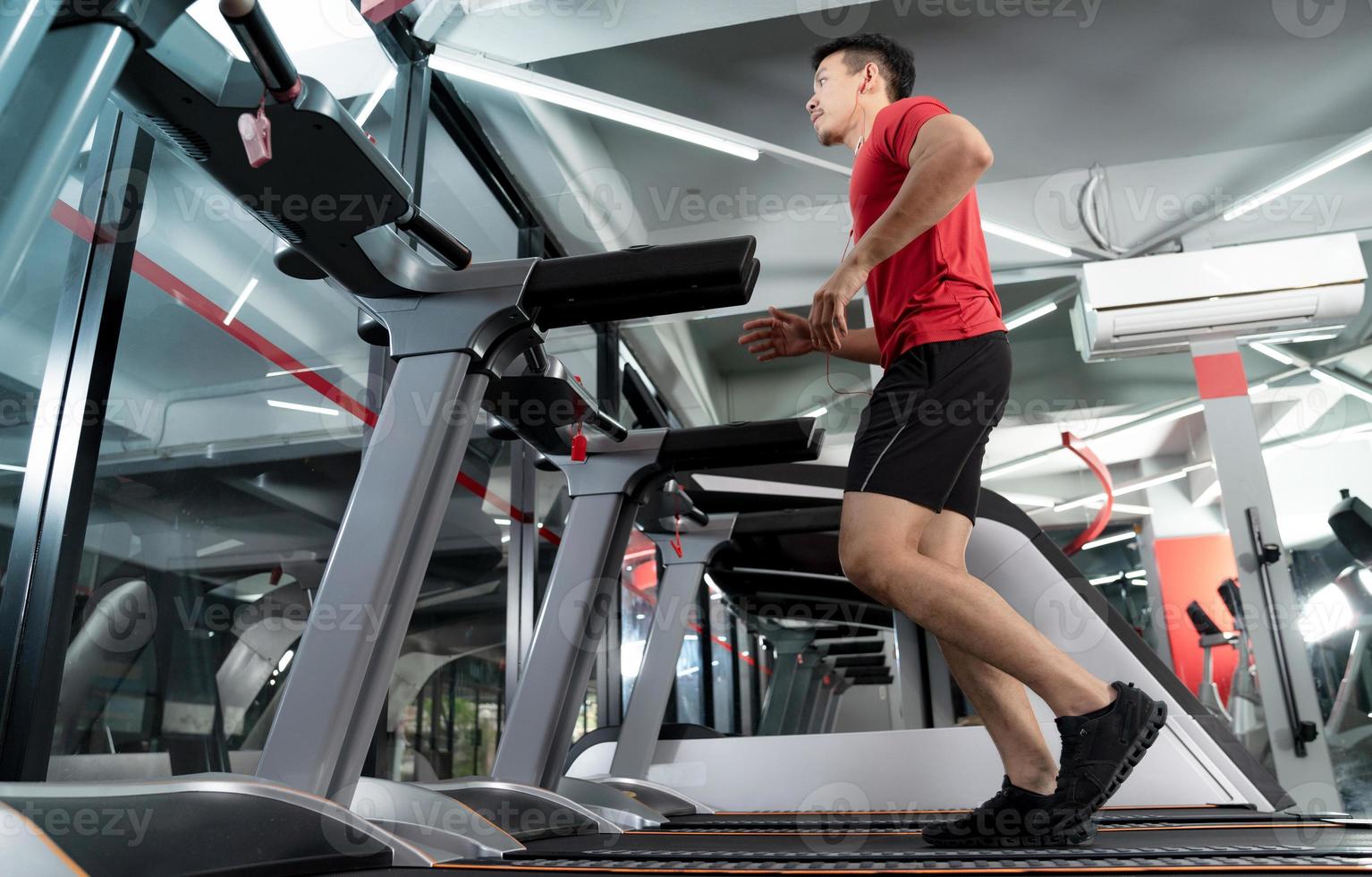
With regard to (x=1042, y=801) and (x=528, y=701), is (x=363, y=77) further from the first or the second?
(x=1042, y=801)

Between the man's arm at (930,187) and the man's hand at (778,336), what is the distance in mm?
328

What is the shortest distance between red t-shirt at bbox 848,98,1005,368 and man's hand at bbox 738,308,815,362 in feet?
0.55

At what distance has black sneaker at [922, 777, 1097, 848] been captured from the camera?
133cm

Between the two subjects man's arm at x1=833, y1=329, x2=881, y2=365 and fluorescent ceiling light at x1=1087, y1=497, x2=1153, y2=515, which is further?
fluorescent ceiling light at x1=1087, y1=497, x2=1153, y2=515

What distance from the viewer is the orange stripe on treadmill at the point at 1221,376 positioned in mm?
4168

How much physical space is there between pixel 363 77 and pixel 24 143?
2417mm
